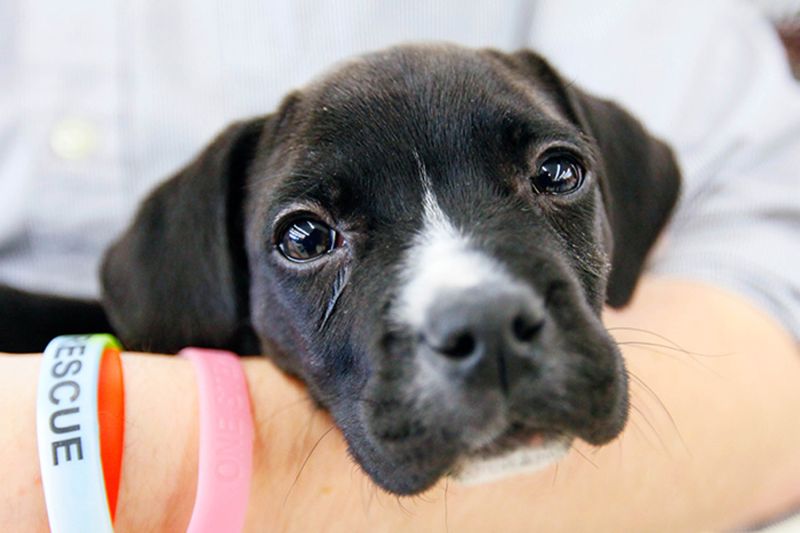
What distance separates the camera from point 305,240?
1564mm

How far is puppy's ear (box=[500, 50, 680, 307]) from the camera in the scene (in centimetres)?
187

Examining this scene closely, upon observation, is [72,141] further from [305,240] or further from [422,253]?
[422,253]

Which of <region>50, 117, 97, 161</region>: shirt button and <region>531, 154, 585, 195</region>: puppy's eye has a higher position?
<region>531, 154, 585, 195</region>: puppy's eye

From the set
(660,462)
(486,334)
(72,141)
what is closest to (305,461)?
(486,334)

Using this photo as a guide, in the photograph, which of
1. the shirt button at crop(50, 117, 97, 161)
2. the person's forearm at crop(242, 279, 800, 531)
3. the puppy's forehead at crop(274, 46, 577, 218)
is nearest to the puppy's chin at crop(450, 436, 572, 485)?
the person's forearm at crop(242, 279, 800, 531)

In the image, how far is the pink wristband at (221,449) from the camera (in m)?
1.36

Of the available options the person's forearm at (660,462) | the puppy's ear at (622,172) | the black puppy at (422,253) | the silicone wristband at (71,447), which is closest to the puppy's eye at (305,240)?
the black puppy at (422,253)

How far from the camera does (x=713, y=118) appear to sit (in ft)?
7.67

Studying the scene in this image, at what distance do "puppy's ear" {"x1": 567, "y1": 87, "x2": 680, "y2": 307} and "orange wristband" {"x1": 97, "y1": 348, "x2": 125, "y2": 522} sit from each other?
46.6 inches

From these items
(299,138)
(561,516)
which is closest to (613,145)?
(299,138)

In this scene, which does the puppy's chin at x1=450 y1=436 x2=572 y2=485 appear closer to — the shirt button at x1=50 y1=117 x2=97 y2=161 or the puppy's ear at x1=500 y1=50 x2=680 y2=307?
the puppy's ear at x1=500 y1=50 x2=680 y2=307

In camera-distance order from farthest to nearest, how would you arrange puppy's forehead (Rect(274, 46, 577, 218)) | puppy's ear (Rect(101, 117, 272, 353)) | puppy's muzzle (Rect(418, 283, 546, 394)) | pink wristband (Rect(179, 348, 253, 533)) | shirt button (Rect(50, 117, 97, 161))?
shirt button (Rect(50, 117, 97, 161)), puppy's ear (Rect(101, 117, 272, 353)), puppy's forehead (Rect(274, 46, 577, 218)), pink wristband (Rect(179, 348, 253, 533)), puppy's muzzle (Rect(418, 283, 546, 394))

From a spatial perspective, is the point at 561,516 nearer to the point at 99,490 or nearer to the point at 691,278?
the point at 691,278

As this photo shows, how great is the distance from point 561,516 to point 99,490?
37.3 inches
